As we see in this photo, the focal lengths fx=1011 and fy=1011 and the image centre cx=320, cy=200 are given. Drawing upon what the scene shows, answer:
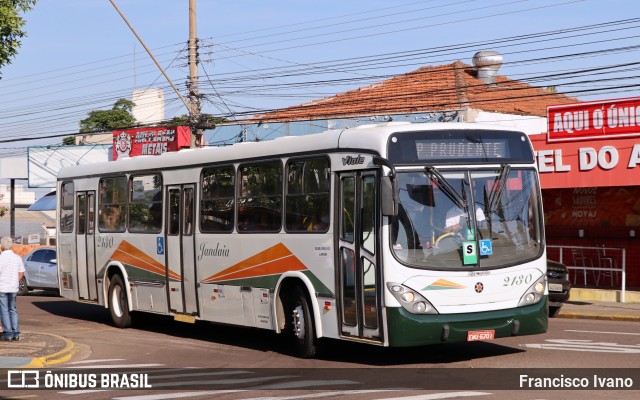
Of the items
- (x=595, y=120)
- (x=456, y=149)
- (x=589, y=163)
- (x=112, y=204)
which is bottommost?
(x=112, y=204)

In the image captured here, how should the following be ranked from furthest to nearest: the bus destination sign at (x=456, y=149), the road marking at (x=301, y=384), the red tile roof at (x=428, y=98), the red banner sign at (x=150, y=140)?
the red banner sign at (x=150, y=140), the red tile roof at (x=428, y=98), the bus destination sign at (x=456, y=149), the road marking at (x=301, y=384)

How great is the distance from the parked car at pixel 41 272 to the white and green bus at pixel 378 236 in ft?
50.2

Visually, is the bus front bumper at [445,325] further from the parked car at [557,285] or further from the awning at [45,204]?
the awning at [45,204]

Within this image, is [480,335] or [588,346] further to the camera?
[588,346]

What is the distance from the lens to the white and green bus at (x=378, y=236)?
497 inches

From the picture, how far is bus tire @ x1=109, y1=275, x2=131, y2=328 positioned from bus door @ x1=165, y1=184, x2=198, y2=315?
2.23 m

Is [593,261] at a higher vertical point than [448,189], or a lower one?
lower

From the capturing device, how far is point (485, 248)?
1284cm

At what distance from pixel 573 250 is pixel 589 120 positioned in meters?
4.22

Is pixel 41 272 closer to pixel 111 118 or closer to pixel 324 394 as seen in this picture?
pixel 324 394

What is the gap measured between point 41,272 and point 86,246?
1060 centimetres

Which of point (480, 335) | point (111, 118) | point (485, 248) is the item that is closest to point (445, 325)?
point (480, 335)

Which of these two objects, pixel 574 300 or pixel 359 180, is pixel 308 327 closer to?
pixel 359 180

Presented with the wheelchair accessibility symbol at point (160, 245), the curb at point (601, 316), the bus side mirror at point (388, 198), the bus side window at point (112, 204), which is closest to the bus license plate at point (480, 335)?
the bus side mirror at point (388, 198)
